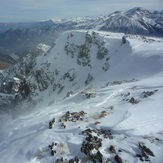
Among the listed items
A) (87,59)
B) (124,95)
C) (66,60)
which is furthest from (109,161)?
(66,60)

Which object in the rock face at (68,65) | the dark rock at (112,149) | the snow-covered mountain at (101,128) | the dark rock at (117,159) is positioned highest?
the dark rock at (117,159)

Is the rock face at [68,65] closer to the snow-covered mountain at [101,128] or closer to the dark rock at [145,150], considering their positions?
the snow-covered mountain at [101,128]

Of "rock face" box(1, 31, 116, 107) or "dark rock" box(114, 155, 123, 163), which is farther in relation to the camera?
"rock face" box(1, 31, 116, 107)

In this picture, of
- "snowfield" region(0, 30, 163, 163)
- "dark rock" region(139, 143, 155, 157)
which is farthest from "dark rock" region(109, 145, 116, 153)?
"dark rock" region(139, 143, 155, 157)

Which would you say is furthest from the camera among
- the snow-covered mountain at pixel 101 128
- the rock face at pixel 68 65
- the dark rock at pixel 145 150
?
the rock face at pixel 68 65

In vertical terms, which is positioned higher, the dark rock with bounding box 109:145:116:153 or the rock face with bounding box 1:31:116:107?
the dark rock with bounding box 109:145:116:153

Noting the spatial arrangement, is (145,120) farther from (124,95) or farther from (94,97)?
(94,97)

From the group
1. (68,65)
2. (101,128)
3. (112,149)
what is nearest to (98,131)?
(101,128)

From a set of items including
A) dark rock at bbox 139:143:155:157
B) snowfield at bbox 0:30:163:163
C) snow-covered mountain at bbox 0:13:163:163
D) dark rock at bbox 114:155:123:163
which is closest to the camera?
dark rock at bbox 114:155:123:163

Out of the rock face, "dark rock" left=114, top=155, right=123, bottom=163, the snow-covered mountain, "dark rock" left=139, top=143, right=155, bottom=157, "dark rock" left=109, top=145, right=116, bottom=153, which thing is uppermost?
"dark rock" left=139, top=143, right=155, bottom=157

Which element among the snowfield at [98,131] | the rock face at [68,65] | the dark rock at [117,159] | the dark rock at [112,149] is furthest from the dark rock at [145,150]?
the rock face at [68,65]

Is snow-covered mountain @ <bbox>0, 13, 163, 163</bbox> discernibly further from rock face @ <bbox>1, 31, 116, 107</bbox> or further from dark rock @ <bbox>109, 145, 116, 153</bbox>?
rock face @ <bbox>1, 31, 116, 107</bbox>
